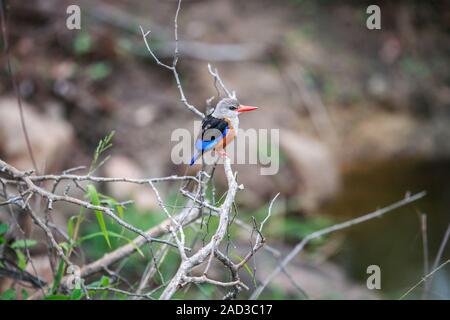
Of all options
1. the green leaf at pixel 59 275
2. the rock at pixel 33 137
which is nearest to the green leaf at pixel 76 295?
the green leaf at pixel 59 275

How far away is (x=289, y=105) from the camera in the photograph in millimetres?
8031

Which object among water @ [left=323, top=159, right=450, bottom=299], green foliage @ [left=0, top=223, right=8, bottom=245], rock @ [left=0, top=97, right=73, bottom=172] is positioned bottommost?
water @ [left=323, top=159, right=450, bottom=299]

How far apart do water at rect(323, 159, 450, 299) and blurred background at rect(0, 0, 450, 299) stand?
2 cm

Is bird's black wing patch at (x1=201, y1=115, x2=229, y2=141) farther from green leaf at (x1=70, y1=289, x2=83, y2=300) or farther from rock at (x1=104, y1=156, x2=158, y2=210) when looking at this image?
rock at (x1=104, y1=156, x2=158, y2=210)

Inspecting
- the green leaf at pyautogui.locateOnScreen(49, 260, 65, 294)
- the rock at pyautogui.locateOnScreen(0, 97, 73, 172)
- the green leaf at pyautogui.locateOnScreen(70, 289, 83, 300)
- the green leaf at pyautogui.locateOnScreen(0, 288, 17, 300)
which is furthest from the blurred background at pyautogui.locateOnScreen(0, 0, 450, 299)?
the green leaf at pyautogui.locateOnScreen(70, 289, 83, 300)

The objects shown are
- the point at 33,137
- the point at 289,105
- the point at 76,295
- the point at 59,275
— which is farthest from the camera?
the point at 289,105

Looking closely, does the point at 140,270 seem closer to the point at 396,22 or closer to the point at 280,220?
the point at 280,220

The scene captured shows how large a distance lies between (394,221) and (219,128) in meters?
3.56

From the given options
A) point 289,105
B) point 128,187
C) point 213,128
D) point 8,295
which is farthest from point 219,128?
point 289,105

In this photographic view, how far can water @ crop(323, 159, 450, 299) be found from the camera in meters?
5.89

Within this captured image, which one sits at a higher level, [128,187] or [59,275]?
[128,187]

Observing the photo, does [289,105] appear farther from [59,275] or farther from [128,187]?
[59,275]
